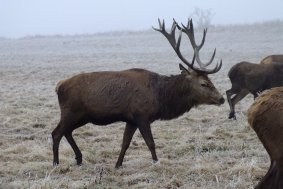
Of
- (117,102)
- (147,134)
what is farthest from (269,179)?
(117,102)

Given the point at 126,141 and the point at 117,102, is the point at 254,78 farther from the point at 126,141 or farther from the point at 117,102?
the point at 117,102

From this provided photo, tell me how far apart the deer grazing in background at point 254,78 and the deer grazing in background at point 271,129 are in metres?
7.18

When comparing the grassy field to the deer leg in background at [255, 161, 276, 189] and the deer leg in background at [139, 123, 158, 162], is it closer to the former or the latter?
the deer leg in background at [139, 123, 158, 162]

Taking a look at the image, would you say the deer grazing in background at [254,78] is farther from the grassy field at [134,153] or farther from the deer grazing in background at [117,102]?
the deer grazing in background at [117,102]

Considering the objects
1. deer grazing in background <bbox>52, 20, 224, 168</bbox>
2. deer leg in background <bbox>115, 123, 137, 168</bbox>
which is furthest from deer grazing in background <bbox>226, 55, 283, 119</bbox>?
deer leg in background <bbox>115, 123, 137, 168</bbox>

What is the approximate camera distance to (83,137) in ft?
33.6

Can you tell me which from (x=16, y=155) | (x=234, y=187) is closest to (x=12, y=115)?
(x=16, y=155)

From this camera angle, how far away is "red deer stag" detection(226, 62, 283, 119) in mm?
12453

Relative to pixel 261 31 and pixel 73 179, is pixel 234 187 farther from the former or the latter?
pixel 261 31

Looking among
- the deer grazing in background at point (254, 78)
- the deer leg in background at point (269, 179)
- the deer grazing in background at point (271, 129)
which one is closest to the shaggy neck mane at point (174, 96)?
the deer grazing in background at point (271, 129)

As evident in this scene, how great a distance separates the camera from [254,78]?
1252 cm

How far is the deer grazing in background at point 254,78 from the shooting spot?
12.5 metres

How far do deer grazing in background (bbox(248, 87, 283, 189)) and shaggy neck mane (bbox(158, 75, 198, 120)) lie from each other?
3.38 m

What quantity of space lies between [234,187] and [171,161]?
1.76 meters
